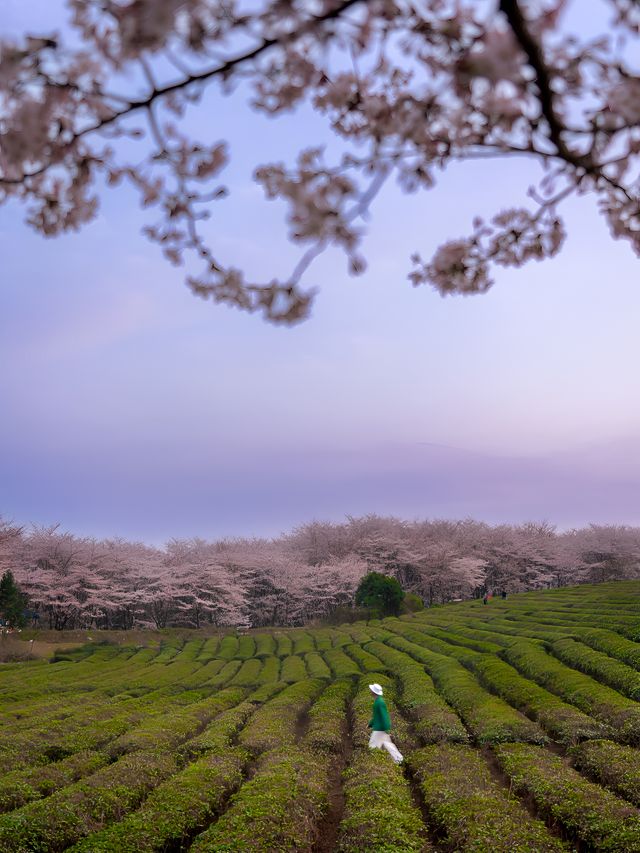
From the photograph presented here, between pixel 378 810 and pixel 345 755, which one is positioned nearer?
pixel 378 810

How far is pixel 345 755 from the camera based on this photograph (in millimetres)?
13242

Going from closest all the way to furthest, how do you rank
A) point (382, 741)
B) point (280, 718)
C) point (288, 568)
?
point (382, 741) → point (280, 718) → point (288, 568)

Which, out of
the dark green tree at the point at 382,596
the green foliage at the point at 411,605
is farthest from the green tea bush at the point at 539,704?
the green foliage at the point at 411,605

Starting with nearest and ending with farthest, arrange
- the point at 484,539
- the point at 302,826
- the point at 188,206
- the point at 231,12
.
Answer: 1. the point at 231,12
2. the point at 188,206
3. the point at 302,826
4. the point at 484,539

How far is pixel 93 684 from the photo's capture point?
79.9 ft

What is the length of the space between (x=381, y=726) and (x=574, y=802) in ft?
11.6

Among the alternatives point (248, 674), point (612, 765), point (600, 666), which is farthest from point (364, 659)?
point (612, 765)

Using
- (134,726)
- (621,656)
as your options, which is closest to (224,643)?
(134,726)

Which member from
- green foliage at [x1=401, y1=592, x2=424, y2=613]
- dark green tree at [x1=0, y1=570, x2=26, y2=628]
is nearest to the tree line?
dark green tree at [x1=0, y1=570, x2=26, y2=628]

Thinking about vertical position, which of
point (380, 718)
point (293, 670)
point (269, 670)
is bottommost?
point (269, 670)

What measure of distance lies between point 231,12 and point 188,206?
1757 mm

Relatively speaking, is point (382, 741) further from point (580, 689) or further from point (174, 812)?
point (580, 689)

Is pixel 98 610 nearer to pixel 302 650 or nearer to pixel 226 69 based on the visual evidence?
pixel 302 650

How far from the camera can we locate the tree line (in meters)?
49.5
